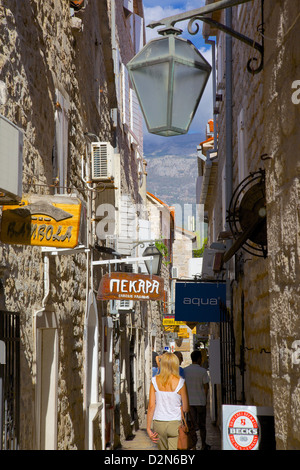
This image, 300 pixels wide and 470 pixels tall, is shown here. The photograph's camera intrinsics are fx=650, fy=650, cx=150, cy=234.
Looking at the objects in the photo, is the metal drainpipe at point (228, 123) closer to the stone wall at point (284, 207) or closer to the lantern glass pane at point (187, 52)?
the lantern glass pane at point (187, 52)

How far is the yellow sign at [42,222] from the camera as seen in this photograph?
4.47 meters

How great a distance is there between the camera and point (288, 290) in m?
3.31

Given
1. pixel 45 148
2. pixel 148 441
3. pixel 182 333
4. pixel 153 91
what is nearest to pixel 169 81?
pixel 153 91

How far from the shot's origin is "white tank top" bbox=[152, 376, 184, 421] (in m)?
6.62

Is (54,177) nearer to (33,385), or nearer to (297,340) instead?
(33,385)

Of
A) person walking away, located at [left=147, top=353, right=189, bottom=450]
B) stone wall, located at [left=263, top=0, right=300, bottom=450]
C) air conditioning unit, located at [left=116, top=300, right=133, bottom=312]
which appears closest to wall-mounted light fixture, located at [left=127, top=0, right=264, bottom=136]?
stone wall, located at [left=263, top=0, right=300, bottom=450]

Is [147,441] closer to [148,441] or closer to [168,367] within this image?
[148,441]

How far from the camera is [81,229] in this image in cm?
506

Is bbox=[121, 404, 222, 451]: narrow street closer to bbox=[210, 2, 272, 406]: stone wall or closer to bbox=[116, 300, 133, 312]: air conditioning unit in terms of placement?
bbox=[116, 300, 133, 312]: air conditioning unit

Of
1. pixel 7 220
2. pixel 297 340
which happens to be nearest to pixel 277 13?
pixel 297 340

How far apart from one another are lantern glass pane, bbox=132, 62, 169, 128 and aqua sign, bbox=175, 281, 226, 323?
690cm

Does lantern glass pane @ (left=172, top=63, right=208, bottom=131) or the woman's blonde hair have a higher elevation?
lantern glass pane @ (left=172, top=63, right=208, bottom=131)

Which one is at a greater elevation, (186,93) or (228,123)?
(228,123)

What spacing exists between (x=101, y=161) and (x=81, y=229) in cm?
501
